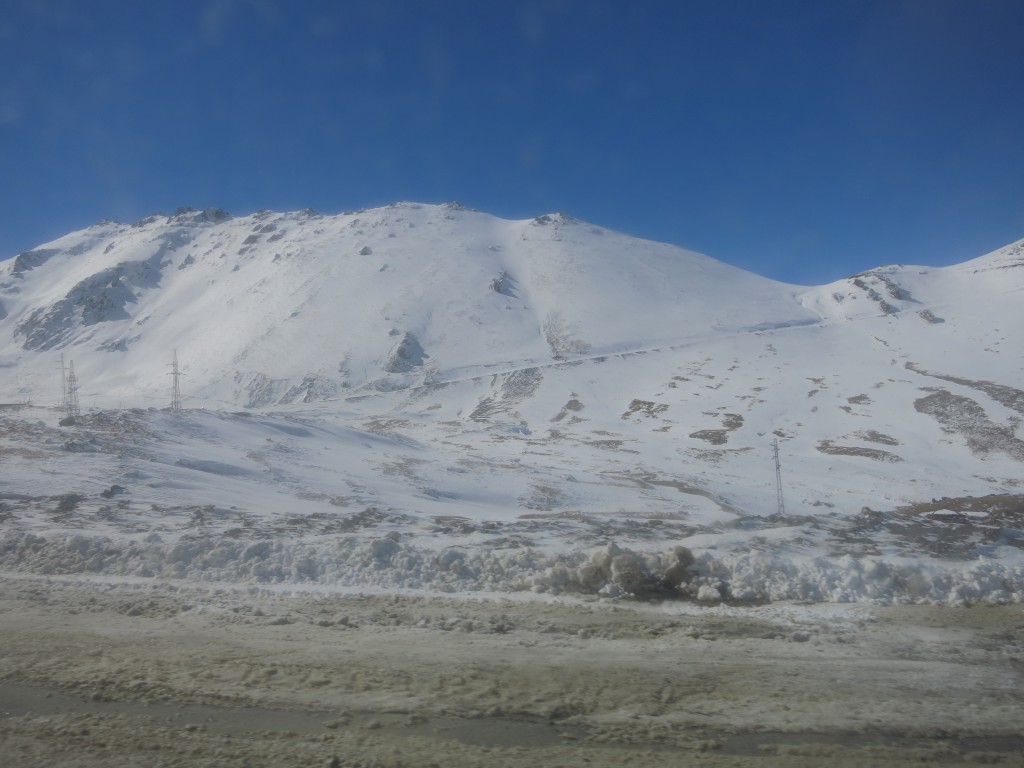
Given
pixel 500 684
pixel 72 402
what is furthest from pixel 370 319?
pixel 500 684

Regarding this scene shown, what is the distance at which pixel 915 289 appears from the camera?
16288cm

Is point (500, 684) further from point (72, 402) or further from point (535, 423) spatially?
point (72, 402)

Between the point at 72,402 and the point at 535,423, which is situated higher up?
the point at 72,402

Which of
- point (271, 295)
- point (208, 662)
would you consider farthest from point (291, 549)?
point (271, 295)

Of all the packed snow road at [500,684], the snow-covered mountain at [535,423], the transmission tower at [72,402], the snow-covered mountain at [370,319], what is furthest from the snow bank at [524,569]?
the snow-covered mountain at [370,319]

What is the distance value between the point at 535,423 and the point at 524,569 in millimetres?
71964

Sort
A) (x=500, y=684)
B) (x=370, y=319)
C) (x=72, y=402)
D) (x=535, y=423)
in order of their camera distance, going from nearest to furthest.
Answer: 1. (x=500, y=684)
2. (x=72, y=402)
3. (x=535, y=423)
4. (x=370, y=319)

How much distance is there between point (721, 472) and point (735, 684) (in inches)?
1972

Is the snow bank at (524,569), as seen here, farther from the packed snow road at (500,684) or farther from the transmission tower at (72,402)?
the transmission tower at (72,402)

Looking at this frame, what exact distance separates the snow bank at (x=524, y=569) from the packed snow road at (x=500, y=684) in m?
0.94

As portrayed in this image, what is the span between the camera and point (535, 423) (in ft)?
289

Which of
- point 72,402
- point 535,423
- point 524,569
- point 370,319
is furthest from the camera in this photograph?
point 370,319

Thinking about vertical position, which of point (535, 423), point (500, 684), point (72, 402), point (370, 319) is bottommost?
point (500, 684)

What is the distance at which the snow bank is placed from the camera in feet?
47.4
